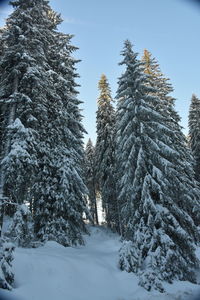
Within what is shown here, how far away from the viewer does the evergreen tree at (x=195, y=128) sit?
98.8 ft

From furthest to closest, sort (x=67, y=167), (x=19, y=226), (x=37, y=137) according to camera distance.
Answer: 1. (x=67, y=167)
2. (x=37, y=137)
3. (x=19, y=226)

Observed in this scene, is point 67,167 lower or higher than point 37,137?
lower

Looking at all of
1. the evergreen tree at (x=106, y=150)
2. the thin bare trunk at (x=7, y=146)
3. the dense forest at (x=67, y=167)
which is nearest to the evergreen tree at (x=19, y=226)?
the dense forest at (x=67, y=167)

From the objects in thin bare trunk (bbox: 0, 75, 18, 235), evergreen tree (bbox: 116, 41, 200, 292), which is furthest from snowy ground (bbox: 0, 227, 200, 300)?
thin bare trunk (bbox: 0, 75, 18, 235)

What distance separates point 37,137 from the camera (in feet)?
43.9

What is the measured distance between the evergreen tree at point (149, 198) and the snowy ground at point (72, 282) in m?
0.61

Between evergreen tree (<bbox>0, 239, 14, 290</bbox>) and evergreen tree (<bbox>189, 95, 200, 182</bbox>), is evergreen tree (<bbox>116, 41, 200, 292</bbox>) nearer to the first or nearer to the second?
evergreen tree (<bbox>0, 239, 14, 290</bbox>)

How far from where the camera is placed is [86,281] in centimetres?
920

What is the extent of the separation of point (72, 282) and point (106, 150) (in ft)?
62.5

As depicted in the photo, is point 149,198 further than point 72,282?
Yes

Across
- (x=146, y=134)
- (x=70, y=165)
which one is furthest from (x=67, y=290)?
(x=146, y=134)

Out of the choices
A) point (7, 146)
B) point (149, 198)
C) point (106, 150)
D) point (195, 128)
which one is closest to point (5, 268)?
point (7, 146)

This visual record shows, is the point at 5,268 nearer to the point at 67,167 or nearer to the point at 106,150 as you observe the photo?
the point at 67,167

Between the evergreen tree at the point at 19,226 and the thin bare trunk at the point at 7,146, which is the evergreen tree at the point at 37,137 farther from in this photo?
the evergreen tree at the point at 19,226
